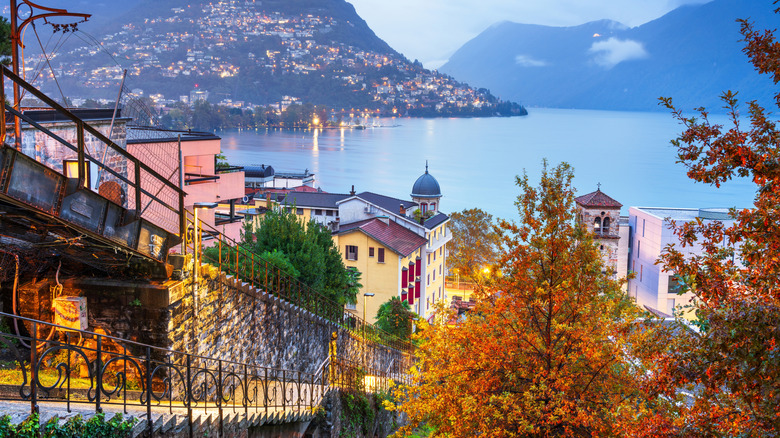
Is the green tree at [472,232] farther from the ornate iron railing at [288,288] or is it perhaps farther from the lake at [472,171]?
the ornate iron railing at [288,288]

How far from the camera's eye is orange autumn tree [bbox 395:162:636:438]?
1031 centimetres

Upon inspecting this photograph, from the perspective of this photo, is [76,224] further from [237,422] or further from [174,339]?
[237,422]

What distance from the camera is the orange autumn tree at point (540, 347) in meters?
10.3

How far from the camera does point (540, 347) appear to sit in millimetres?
11812

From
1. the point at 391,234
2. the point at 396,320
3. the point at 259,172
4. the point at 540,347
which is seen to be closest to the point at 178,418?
the point at 540,347

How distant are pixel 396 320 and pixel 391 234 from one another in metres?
12.7

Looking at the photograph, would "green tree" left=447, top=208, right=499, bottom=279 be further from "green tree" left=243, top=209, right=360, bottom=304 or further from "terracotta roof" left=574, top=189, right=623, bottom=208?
"green tree" left=243, top=209, right=360, bottom=304

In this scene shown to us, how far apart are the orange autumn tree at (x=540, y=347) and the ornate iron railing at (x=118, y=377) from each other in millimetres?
3352

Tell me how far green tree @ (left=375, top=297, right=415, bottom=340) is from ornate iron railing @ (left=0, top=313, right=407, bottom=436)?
20.0 meters

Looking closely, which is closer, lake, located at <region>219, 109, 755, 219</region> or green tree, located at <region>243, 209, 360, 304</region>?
green tree, located at <region>243, 209, 360, 304</region>

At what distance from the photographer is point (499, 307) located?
11.9m

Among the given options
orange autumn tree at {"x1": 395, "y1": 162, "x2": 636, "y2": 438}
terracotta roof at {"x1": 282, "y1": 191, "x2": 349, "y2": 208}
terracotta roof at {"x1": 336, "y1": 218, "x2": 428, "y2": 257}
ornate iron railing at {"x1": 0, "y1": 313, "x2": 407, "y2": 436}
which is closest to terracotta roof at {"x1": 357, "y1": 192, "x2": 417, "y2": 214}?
terracotta roof at {"x1": 282, "y1": 191, "x2": 349, "y2": 208}

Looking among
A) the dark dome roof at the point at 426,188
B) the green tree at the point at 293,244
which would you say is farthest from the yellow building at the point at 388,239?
the green tree at the point at 293,244

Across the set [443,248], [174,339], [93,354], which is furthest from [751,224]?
[443,248]
